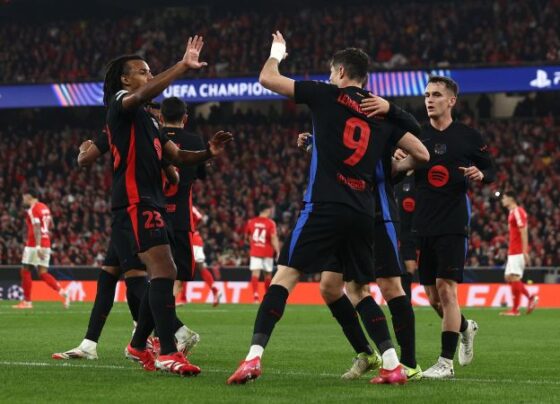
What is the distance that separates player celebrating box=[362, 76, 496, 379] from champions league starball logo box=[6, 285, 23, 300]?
70.1 feet

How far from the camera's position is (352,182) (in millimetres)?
7379

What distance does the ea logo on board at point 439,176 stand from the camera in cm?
894

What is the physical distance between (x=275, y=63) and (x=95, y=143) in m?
2.09

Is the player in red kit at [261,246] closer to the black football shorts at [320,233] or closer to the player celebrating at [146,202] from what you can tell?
the player celebrating at [146,202]

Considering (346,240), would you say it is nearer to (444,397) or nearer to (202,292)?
(444,397)

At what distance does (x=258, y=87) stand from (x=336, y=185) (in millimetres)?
27671

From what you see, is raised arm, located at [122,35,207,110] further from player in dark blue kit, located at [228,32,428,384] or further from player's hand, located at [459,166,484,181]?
player's hand, located at [459,166,484,181]

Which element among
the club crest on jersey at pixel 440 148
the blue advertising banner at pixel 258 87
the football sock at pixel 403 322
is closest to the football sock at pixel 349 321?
the football sock at pixel 403 322

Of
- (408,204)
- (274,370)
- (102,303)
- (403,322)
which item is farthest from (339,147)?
(408,204)

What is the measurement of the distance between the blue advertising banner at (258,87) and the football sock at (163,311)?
2547cm

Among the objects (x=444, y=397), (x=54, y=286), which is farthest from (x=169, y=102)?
(x=54, y=286)

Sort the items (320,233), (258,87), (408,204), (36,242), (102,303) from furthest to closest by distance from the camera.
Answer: (258,87)
(36,242)
(408,204)
(102,303)
(320,233)

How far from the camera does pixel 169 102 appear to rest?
399 inches

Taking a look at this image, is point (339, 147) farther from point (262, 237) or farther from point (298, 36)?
point (298, 36)
